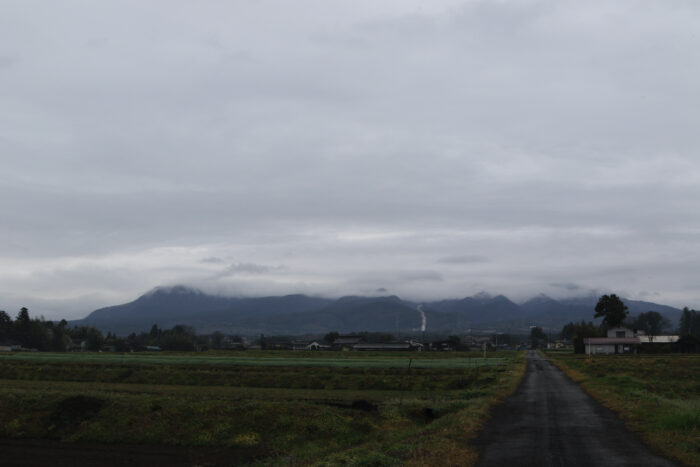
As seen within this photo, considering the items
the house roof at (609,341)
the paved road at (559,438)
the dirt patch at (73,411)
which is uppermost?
the paved road at (559,438)

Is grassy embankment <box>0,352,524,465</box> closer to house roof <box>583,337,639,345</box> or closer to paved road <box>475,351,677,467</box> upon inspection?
paved road <box>475,351,677,467</box>

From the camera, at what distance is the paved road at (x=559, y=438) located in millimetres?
21109

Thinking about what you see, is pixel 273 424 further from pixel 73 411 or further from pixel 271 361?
pixel 271 361

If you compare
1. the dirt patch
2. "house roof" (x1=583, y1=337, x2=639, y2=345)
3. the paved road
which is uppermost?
the paved road

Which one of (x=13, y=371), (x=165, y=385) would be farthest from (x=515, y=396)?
(x=13, y=371)

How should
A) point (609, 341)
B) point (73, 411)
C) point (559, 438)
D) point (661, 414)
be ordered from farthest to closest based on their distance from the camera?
point (609, 341) → point (73, 411) → point (661, 414) → point (559, 438)

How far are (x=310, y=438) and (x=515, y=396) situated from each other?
20072 mm

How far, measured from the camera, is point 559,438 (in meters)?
25.8

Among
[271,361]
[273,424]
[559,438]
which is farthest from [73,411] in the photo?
[271,361]

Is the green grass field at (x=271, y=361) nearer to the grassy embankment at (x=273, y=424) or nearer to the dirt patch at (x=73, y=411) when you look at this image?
the grassy embankment at (x=273, y=424)

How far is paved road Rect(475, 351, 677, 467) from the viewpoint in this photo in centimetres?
2111

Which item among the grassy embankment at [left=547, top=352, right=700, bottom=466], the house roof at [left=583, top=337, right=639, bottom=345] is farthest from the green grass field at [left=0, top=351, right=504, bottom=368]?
the house roof at [left=583, top=337, right=639, bottom=345]

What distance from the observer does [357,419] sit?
3559 cm

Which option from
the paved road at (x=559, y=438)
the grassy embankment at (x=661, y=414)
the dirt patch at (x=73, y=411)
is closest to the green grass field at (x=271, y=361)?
the grassy embankment at (x=661, y=414)
